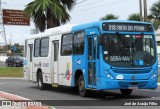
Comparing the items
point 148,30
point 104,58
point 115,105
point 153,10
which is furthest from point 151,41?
point 153,10

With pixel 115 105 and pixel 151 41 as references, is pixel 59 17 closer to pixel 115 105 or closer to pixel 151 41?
pixel 151 41

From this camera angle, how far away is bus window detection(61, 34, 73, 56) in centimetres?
1911

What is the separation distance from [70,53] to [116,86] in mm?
3588

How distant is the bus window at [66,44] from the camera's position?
19.1 m

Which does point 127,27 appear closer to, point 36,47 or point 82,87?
point 82,87

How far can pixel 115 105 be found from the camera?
1459 cm

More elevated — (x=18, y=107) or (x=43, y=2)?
(x=43, y=2)

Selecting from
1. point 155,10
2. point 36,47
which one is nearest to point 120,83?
point 36,47

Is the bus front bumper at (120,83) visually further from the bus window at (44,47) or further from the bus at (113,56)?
the bus window at (44,47)

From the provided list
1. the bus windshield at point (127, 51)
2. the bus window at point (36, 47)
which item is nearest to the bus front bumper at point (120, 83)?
the bus windshield at point (127, 51)

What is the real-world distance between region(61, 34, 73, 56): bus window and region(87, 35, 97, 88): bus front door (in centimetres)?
206

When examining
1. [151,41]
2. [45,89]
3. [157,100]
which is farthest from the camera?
[45,89]

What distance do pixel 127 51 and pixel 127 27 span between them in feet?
3.09

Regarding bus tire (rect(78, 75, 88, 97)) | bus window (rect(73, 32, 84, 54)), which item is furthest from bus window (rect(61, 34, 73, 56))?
bus tire (rect(78, 75, 88, 97))
